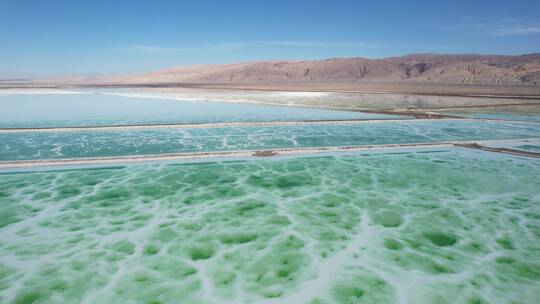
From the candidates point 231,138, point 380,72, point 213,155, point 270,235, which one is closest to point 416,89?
point 231,138

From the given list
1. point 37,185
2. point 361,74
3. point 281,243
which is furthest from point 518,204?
point 361,74

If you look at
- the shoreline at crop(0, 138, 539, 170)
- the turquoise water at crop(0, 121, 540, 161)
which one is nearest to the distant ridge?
the turquoise water at crop(0, 121, 540, 161)

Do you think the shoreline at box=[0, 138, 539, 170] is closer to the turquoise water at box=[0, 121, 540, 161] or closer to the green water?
the green water

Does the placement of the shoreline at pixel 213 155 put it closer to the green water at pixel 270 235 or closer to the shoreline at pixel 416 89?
the green water at pixel 270 235

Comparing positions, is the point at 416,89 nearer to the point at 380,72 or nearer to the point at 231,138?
the point at 231,138

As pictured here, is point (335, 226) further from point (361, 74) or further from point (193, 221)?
point (361, 74)
